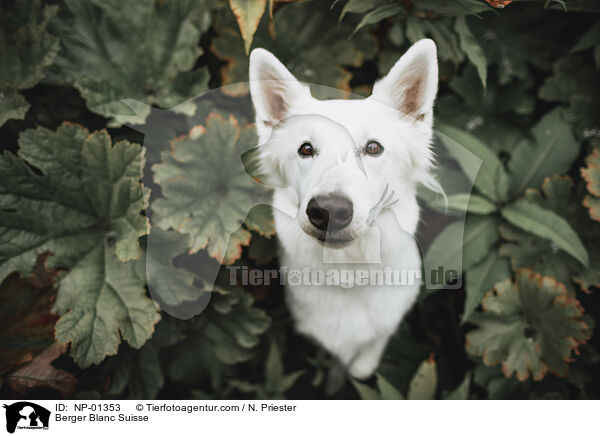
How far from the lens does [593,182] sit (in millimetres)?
1084

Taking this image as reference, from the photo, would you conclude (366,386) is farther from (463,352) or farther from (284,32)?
(284,32)

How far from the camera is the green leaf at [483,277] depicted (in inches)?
44.9

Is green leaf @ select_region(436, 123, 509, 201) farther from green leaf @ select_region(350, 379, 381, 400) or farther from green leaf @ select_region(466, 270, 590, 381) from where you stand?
green leaf @ select_region(350, 379, 381, 400)

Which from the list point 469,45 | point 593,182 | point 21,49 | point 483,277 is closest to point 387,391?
point 483,277

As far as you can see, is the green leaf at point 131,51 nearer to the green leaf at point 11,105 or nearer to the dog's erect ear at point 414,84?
the green leaf at point 11,105

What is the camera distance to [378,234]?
0.92 m

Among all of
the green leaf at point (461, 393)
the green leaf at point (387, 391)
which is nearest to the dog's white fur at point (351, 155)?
the green leaf at point (387, 391)

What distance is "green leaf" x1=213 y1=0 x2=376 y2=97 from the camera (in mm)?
1015

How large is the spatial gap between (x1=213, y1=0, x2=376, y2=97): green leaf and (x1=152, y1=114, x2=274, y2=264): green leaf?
15 cm

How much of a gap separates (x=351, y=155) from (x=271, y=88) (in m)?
0.24

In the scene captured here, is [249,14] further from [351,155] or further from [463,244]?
[463,244]

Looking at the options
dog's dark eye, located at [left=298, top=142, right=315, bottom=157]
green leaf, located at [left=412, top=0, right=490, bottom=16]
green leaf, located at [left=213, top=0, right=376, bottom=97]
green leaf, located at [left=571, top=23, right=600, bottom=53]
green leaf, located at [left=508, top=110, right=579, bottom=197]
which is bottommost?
green leaf, located at [left=508, top=110, right=579, bottom=197]

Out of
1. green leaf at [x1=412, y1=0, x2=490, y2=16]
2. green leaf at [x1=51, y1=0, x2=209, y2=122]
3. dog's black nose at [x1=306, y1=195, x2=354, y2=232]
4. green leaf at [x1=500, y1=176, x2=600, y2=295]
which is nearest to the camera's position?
dog's black nose at [x1=306, y1=195, x2=354, y2=232]
